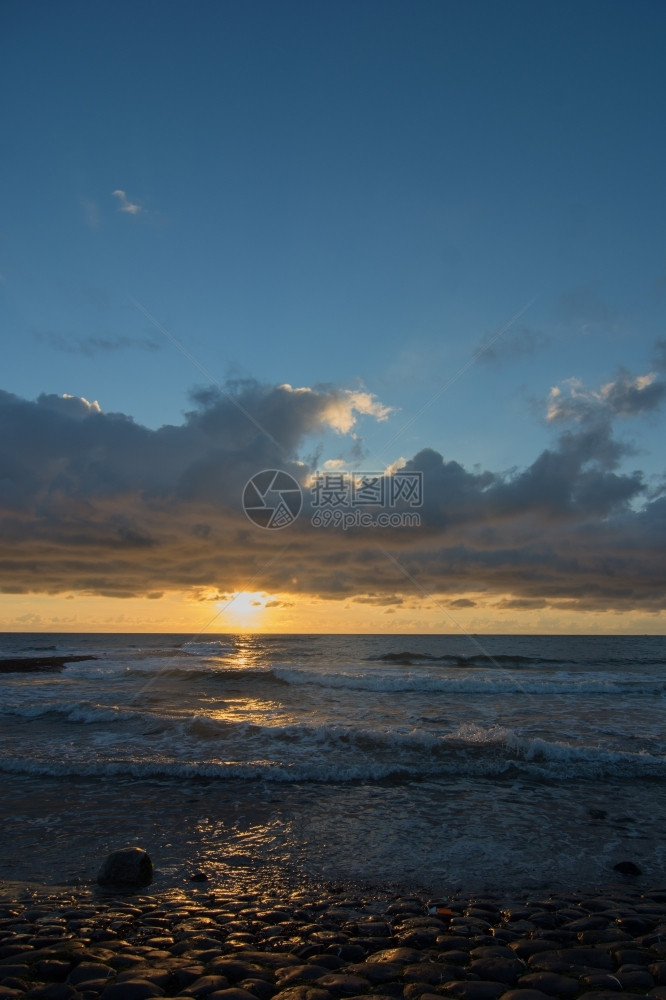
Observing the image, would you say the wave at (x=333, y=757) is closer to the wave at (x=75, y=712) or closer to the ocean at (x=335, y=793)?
the ocean at (x=335, y=793)

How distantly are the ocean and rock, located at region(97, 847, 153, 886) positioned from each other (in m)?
0.30

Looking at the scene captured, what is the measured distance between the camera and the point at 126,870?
25.1 ft

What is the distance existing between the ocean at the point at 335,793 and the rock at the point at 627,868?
15 cm

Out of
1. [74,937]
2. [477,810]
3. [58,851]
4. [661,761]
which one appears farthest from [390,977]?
[661,761]

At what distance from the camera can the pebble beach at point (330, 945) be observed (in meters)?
4.69

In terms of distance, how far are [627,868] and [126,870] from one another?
7.38m

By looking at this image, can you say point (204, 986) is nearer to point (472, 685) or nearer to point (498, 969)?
point (498, 969)

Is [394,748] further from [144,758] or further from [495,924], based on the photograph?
[495,924]

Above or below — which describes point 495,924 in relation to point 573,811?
above

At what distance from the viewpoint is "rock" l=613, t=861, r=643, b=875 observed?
830 centimetres

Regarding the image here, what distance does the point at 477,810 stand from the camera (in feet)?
37.1

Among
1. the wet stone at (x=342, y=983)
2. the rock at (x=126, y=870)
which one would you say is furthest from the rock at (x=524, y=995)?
the rock at (x=126, y=870)

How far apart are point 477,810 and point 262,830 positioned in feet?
14.6

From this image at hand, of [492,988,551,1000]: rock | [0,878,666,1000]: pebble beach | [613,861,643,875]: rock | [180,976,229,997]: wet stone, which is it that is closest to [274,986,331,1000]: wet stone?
[0,878,666,1000]: pebble beach
